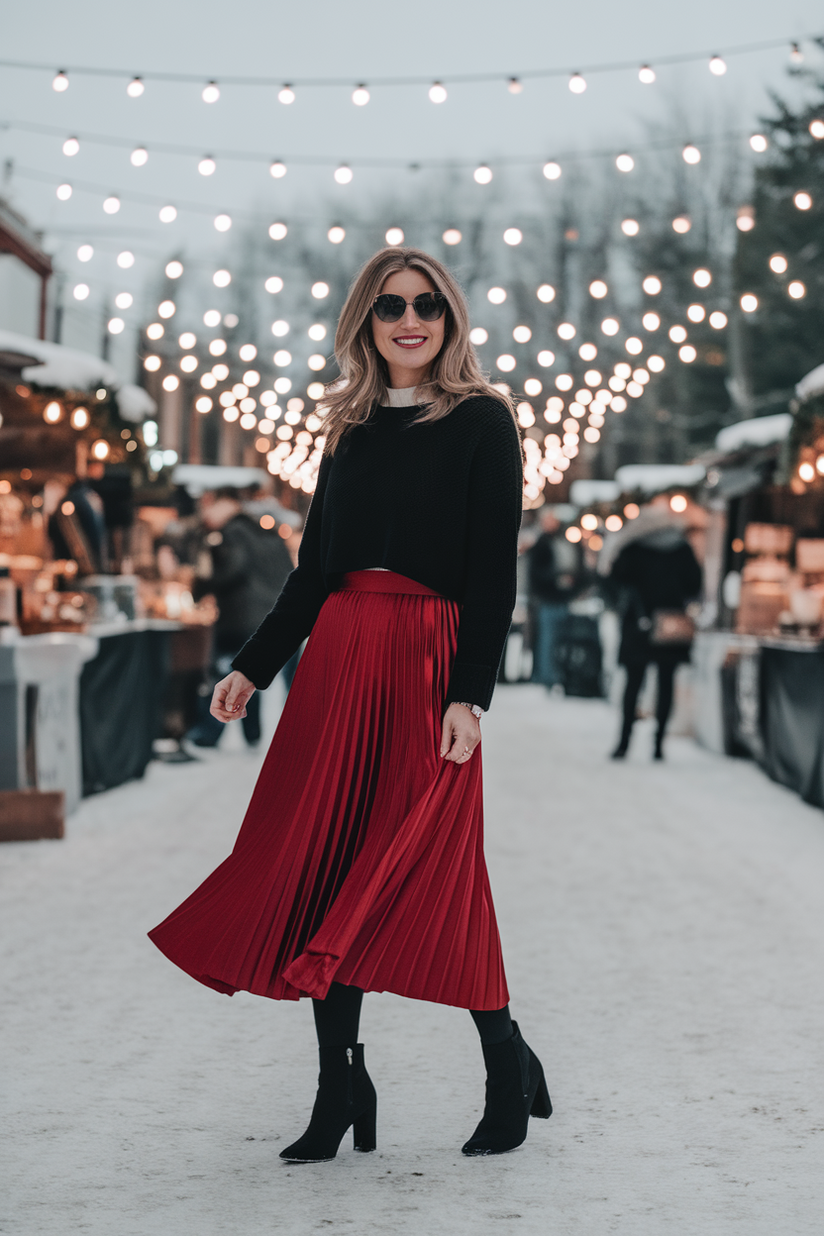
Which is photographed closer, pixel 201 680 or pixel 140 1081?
pixel 140 1081

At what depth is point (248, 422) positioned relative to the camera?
19.4 meters

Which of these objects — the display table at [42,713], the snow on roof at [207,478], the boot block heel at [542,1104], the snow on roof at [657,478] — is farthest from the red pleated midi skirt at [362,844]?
the snow on roof at [207,478]

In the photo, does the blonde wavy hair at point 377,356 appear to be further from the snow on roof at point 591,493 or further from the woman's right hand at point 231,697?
the snow on roof at point 591,493

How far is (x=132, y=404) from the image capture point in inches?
509

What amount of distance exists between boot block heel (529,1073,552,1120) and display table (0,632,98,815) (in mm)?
4345

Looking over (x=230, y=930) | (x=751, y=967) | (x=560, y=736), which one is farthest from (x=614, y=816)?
(x=230, y=930)

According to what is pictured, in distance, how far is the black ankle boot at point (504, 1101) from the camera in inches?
115

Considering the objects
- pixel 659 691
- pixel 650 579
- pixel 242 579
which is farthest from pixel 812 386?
pixel 242 579

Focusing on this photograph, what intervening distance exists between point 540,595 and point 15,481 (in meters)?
7.56

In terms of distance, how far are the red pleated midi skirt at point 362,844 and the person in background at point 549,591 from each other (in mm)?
14484

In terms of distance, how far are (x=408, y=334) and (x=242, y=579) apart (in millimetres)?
7672

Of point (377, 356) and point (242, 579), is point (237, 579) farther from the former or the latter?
point (377, 356)

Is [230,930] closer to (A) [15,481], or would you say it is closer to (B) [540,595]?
(A) [15,481]

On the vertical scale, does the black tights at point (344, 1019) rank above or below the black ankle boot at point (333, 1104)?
above
